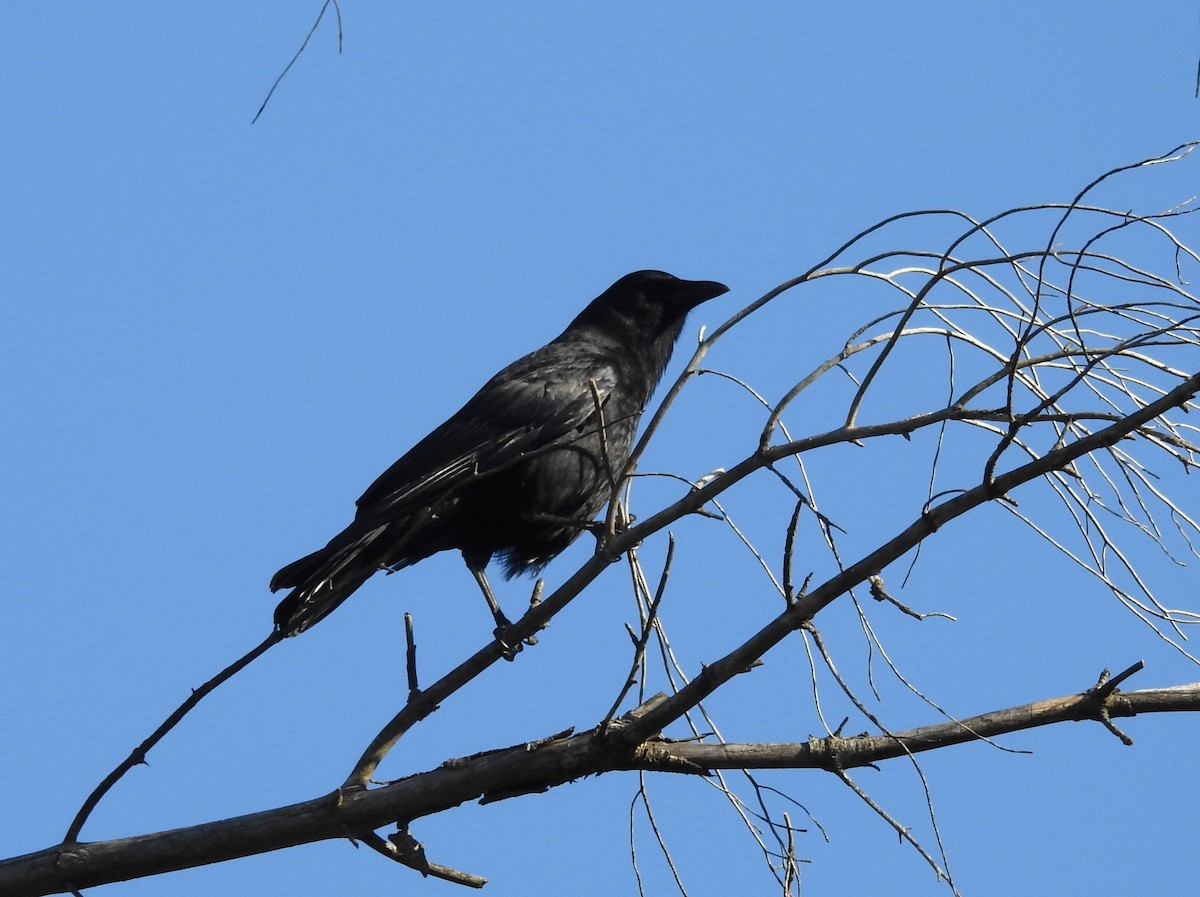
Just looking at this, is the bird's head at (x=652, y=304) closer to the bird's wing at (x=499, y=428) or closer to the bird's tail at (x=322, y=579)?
the bird's wing at (x=499, y=428)

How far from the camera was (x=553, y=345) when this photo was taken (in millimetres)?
6676

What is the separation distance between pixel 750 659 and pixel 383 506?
2.17 metres

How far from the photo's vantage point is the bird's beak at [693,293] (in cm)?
695

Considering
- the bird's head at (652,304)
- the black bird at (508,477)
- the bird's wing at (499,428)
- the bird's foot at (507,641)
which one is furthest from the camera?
the bird's head at (652,304)

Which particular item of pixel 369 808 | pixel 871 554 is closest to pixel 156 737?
pixel 369 808

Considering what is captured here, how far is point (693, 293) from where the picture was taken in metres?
6.96

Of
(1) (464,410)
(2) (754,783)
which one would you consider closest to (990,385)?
(2) (754,783)

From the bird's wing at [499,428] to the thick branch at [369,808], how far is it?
5.41ft

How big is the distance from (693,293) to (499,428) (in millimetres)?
1592

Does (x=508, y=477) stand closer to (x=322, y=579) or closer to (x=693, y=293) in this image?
(x=322, y=579)

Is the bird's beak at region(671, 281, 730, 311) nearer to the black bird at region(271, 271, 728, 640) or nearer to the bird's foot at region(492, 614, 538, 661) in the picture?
the black bird at region(271, 271, 728, 640)

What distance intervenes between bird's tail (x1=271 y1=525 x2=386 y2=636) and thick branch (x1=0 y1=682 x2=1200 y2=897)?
94 cm

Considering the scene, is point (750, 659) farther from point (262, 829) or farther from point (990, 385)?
point (262, 829)

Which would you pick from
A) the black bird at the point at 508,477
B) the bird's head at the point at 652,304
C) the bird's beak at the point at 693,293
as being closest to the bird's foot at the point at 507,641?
the black bird at the point at 508,477
